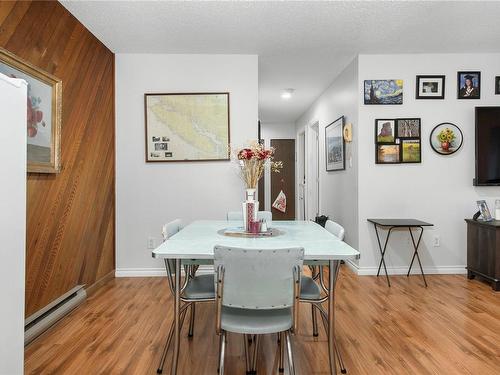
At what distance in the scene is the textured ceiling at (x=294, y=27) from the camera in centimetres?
275

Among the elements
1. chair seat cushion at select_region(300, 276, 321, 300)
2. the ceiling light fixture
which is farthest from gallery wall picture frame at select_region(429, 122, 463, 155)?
chair seat cushion at select_region(300, 276, 321, 300)

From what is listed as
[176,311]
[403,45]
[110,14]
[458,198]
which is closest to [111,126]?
[110,14]

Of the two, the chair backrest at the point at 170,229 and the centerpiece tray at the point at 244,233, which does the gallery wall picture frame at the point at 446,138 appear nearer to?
the centerpiece tray at the point at 244,233

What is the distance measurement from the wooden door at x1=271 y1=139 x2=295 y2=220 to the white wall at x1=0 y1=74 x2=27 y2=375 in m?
6.70

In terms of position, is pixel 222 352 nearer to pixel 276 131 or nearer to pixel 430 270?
pixel 430 270

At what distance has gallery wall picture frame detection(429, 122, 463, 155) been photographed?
3.76 m

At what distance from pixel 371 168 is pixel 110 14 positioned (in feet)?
9.92

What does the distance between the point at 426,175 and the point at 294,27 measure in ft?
7.22

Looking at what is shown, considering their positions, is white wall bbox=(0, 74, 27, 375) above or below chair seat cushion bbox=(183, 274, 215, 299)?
above

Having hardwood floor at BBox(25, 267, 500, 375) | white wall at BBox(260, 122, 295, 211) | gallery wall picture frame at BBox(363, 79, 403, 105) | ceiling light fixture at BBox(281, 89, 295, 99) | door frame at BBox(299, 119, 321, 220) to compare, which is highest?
ceiling light fixture at BBox(281, 89, 295, 99)

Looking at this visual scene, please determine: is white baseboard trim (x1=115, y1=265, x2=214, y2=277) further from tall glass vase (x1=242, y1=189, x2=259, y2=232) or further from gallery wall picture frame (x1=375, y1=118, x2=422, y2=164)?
gallery wall picture frame (x1=375, y1=118, x2=422, y2=164)

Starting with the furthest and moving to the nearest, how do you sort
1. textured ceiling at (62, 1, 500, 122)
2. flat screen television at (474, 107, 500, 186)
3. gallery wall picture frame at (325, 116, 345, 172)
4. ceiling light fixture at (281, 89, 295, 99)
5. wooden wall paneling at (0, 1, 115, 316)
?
ceiling light fixture at (281, 89, 295, 99), gallery wall picture frame at (325, 116, 345, 172), flat screen television at (474, 107, 500, 186), textured ceiling at (62, 1, 500, 122), wooden wall paneling at (0, 1, 115, 316)

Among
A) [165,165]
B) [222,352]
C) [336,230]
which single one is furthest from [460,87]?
[222,352]

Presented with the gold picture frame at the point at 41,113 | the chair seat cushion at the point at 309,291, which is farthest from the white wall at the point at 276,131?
the chair seat cushion at the point at 309,291
